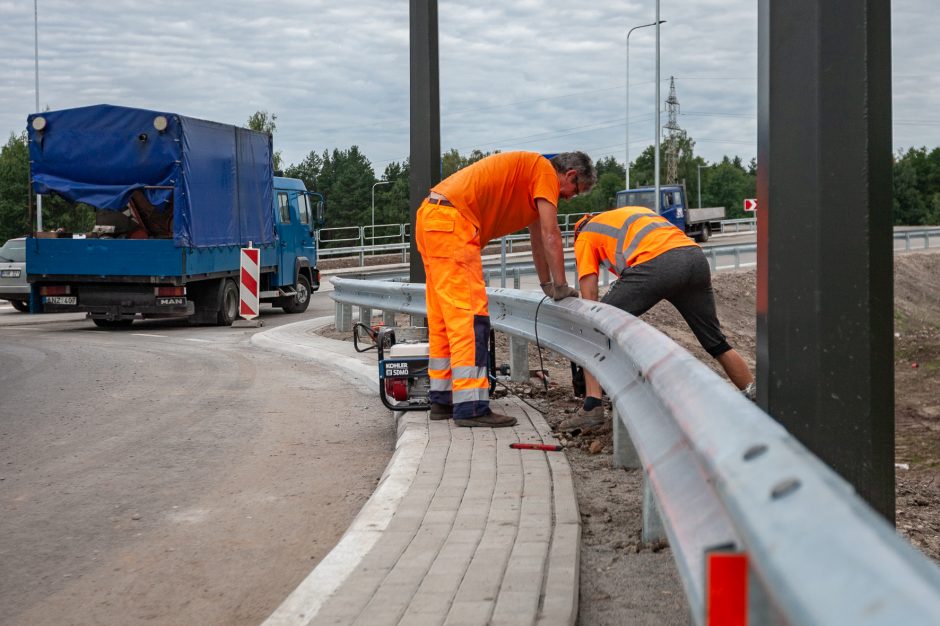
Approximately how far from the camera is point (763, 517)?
5.35 ft

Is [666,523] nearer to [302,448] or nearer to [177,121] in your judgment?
[302,448]

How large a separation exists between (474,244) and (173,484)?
2347 millimetres

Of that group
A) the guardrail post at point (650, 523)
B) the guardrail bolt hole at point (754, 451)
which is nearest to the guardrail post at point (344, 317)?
the guardrail post at point (650, 523)

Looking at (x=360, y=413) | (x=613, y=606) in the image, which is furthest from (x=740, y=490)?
(x=360, y=413)

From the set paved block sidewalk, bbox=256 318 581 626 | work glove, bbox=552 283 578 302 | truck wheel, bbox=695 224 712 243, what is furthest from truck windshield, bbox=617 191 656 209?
paved block sidewalk, bbox=256 318 581 626

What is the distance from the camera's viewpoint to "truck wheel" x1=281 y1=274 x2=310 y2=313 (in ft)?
74.2

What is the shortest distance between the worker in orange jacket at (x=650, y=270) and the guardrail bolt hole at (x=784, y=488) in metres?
5.61

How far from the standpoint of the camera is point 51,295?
17875mm

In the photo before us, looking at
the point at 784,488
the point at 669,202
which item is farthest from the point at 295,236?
the point at 669,202

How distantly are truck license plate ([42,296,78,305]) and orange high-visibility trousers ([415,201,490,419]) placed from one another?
39.8 ft

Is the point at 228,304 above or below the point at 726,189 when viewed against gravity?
below

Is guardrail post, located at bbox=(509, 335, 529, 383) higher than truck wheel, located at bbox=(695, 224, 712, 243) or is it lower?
lower

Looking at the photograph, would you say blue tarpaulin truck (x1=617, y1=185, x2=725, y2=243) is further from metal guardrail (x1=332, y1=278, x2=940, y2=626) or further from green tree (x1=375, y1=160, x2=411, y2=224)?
green tree (x1=375, y1=160, x2=411, y2=224)

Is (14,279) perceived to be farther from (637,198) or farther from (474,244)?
(637,198)
